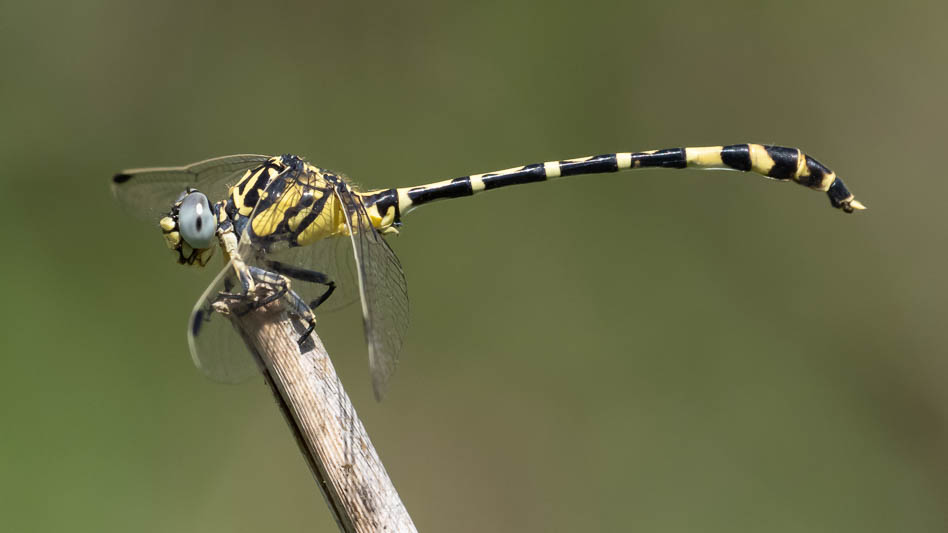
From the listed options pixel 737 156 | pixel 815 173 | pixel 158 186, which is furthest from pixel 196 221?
pixel 815 173

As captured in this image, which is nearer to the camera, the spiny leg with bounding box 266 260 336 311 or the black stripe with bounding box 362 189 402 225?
the spiny leg with bounding box 266 260 336 311

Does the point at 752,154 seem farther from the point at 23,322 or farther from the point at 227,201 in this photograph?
the point at 23,322

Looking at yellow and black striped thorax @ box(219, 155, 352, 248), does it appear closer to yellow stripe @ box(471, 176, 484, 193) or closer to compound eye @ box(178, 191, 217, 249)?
compound eye @ box(178, 191, 217, 249)

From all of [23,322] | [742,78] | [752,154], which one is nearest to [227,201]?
[752,154]

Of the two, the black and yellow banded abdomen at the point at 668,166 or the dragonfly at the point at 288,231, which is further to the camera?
the black and yellow banded abdomen at the point at 668,166

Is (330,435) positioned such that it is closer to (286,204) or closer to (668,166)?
(286,204)

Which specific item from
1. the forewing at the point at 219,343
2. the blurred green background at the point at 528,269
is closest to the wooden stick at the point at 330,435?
the forewing at the point at 219,343

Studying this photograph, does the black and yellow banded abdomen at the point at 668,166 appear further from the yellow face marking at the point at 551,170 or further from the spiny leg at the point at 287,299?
the spiny leg at the point at 287,299

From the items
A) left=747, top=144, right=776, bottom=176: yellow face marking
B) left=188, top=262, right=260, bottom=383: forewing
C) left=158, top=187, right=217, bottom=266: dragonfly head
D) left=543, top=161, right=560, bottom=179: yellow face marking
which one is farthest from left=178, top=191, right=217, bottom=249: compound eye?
left=747, top=144, right=776, bottom=176: yellow face marking
